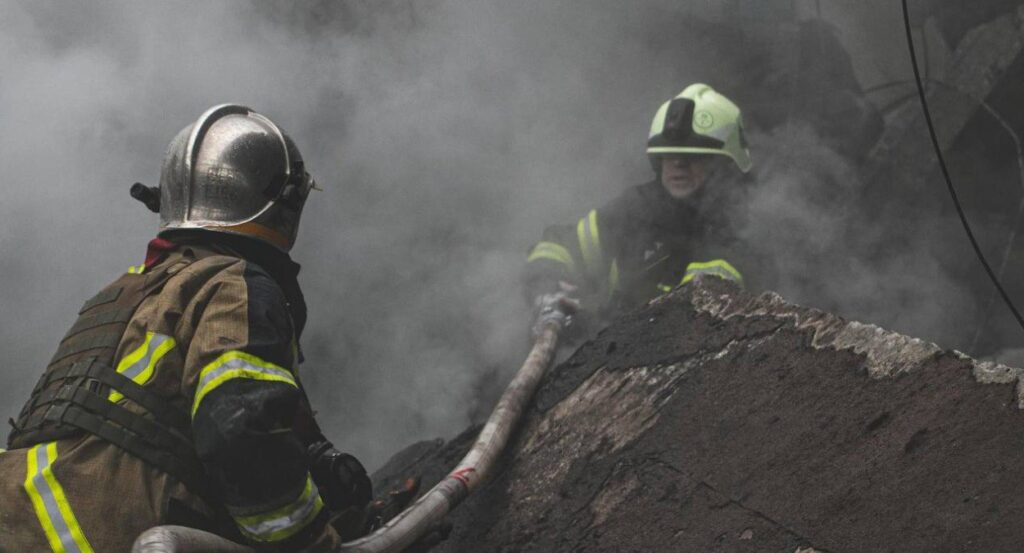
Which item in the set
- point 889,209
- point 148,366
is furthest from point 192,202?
point 889,209

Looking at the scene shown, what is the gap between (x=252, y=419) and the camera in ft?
9.14

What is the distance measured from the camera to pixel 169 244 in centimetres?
334

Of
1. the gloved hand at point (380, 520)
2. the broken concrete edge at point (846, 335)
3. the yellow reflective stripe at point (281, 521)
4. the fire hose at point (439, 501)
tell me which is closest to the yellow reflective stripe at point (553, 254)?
the fire hose at point (439, 501)

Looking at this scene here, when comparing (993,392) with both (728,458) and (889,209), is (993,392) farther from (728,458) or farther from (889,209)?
(889,209)

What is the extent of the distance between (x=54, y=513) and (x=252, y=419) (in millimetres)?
563

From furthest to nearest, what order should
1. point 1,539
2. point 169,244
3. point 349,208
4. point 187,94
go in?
point 349,208
point 187,94
point 169,244
point 1,539

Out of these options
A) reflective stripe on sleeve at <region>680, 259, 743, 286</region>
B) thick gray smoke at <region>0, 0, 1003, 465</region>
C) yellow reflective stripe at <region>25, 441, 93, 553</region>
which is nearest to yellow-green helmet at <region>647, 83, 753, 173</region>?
thick gray smoke at <region>0, 0, 1003, 465</region>

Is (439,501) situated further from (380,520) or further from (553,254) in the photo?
(553,254)

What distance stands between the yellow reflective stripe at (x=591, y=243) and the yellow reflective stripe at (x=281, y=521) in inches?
144

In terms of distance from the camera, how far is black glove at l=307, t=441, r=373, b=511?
3.21 meters

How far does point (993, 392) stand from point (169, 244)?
2.23 meters

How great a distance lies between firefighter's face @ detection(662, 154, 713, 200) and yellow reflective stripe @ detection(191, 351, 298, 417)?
374cm

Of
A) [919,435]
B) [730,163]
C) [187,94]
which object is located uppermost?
[187,94]

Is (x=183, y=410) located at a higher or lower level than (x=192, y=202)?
lower
